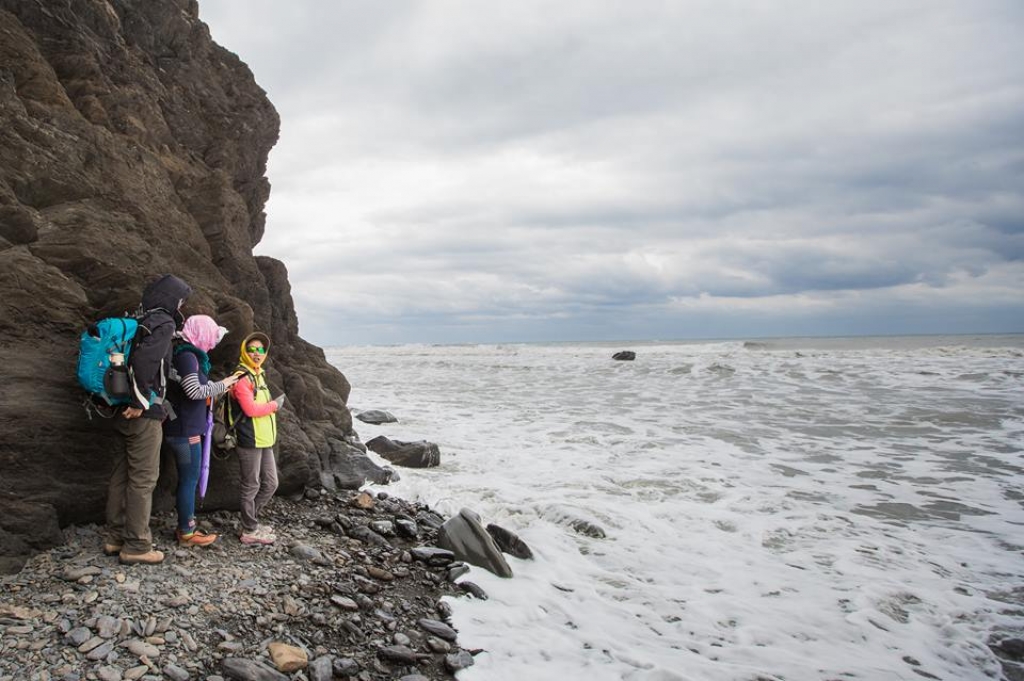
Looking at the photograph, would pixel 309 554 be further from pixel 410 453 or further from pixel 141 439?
pixel 410 453

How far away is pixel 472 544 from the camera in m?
5.82

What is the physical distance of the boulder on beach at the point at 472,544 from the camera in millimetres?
5676

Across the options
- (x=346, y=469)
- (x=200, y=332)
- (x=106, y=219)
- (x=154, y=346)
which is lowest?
(x=346, y=469)

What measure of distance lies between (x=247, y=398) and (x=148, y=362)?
1.21 meters

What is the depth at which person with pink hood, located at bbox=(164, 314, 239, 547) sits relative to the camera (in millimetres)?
4867

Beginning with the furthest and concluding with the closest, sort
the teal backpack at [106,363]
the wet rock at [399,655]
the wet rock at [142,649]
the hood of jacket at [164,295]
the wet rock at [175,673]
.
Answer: the hood of jacket at [164,295], the teal backpack at [106,363], the wet rock at [399,655], the wet rock at [142,649], the wet rock at [175,673]

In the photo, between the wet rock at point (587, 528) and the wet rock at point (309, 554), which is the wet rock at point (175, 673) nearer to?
the wet rock at point (309, 554)

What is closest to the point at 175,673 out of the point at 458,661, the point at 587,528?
the point at 458,661

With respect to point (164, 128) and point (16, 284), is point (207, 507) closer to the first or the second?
point (16, 284)

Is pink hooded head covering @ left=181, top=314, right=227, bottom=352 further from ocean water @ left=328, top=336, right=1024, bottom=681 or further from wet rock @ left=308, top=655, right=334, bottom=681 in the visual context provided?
ocean water @ left=328, top=336, right=1024, bottom=681

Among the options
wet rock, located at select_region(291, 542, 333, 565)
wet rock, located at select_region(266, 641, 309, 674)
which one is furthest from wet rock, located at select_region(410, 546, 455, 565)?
wet rock, located at select_region(266, 641, 309, 674)

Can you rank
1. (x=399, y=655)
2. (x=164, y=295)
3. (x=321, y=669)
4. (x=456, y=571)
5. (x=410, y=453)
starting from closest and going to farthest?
(x=321, y=669), (x=399, y=655), (x=164, y=295), (x=456, y=571), (x=410, y=453)

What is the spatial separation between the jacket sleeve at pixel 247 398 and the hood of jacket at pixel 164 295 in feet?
3.38

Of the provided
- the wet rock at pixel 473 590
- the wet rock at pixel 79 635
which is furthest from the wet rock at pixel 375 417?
the wet rock at pixel 79 635
